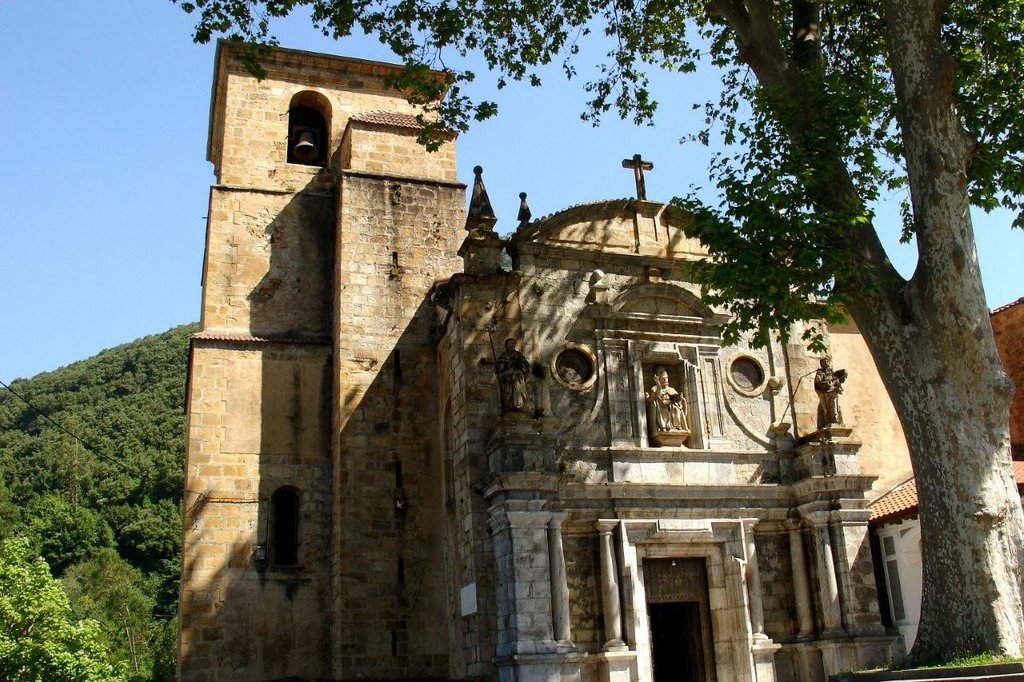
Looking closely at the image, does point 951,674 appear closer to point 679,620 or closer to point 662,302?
point 679,620

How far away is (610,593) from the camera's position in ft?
46.3

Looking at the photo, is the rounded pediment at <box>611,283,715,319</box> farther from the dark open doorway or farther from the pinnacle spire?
the dark open doorway

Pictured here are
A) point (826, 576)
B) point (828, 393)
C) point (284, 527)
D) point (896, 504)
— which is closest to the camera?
point (826, 576)

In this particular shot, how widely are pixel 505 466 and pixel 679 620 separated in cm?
419

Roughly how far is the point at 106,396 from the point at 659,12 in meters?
49.4

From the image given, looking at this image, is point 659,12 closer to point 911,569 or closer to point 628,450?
point 628,450

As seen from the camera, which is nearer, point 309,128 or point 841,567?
point 841,567

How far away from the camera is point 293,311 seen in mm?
17922

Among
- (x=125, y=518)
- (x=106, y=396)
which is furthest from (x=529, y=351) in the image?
(x=106, y=396)

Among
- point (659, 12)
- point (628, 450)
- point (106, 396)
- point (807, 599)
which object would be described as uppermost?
point (106, 396)

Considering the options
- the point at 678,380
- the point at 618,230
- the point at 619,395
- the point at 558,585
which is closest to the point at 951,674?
the point at 558,585

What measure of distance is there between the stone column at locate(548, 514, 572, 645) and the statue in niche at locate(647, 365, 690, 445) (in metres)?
2.44

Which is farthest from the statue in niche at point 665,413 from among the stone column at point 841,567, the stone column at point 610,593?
the stone column at point 841,567

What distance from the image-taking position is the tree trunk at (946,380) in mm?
9586
